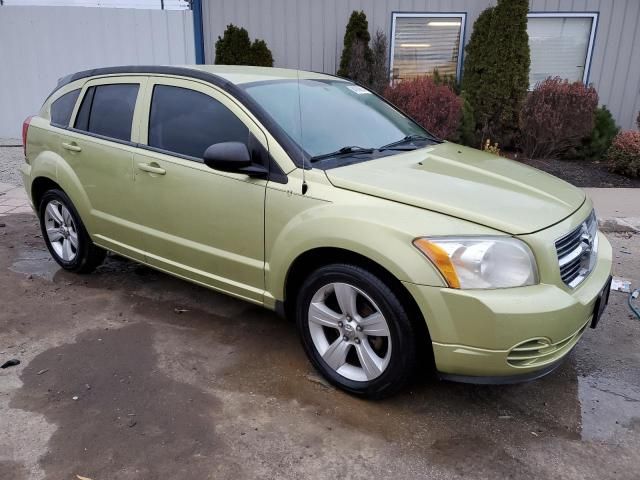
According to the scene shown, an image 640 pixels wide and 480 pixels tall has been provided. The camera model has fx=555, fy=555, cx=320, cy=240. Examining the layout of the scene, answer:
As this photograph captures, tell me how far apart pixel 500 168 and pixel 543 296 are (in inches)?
45.2

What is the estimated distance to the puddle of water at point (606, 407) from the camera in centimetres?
282

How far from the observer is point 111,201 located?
4.06m

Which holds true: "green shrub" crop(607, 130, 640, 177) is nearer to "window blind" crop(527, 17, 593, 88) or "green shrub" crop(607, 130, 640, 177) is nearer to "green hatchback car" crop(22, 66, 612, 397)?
"window blind" crop(527, 17, 593, 88)

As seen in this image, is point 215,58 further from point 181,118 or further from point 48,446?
point 48,446

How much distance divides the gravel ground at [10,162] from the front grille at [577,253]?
7.56 meters

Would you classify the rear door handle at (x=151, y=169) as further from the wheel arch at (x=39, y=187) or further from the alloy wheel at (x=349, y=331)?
the alloy wheel at (x=349, y=331)

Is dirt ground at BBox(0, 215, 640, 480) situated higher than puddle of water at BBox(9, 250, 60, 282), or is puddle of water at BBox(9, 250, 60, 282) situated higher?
dirt ground at BBox(0, 215, 640, 480)

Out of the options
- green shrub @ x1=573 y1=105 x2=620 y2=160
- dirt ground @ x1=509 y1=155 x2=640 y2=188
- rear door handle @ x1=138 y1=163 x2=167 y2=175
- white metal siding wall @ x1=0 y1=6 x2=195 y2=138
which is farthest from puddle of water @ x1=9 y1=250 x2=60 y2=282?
→ green shrub @ x1=573 y1=105 x2=620 y2=160

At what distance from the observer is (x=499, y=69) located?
29.8ft

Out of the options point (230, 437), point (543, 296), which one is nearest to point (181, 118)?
point (230, 437)

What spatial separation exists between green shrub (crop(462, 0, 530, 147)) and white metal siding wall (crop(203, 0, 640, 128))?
2.10 feet

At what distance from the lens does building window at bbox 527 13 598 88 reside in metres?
9.66

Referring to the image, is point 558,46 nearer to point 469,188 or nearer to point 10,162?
point 469,188

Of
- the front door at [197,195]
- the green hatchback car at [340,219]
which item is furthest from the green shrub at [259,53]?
the front door at [197,195]
